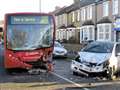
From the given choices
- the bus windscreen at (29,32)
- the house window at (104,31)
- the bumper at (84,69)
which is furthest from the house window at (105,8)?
the bumper at (84,69)

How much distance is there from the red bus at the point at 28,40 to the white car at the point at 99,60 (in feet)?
6.66

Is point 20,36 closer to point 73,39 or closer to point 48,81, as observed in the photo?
point 48,81

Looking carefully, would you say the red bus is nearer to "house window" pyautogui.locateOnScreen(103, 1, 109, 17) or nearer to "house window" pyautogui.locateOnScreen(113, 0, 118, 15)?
"house window" pyautogui.locateOnScreen(113, 0, 118, 15)

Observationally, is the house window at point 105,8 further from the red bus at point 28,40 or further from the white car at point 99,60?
the white car at point 99,60

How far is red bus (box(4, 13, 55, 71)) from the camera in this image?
807 inches

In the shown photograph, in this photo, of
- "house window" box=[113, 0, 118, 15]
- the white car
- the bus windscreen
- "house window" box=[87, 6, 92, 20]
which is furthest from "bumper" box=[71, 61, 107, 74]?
"house window" box=[87, 6, 92, 20]

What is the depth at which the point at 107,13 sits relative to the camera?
181 ft

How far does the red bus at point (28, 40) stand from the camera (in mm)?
20500

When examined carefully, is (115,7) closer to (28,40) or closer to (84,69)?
(28,40)

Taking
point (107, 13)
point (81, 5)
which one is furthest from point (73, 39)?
point (107, 13)

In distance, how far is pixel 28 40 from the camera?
68.2ft

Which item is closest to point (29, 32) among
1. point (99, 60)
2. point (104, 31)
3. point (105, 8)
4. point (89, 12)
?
point (99, 60)

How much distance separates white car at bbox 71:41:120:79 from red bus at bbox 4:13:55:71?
2029 mm

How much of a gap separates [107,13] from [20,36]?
1399 inches
